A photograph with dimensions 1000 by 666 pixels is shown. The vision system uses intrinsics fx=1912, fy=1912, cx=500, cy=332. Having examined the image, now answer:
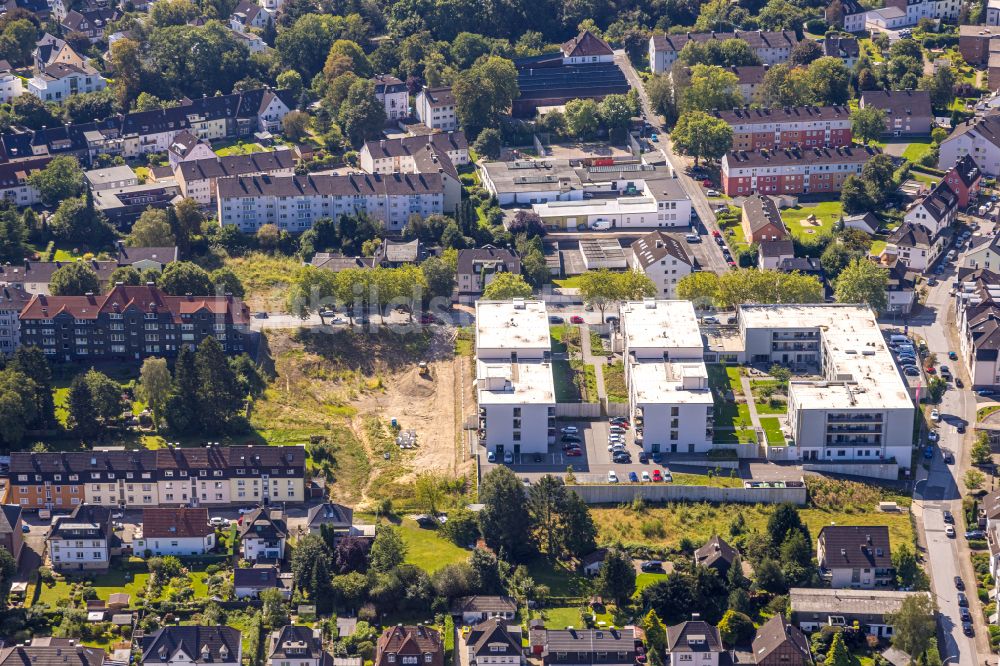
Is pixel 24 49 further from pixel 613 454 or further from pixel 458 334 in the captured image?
pixel 613 454

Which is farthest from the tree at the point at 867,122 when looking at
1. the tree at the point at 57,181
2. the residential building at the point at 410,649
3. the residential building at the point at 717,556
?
the residential building at the point at 410,649

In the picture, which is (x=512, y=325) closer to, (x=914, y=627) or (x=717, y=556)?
(x=717, y=556)

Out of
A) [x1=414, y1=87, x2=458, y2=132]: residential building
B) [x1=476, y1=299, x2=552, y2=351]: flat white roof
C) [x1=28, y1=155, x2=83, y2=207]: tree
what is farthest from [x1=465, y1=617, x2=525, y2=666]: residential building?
[x1=414, y1=87, x2=458, y2=132]: residential building

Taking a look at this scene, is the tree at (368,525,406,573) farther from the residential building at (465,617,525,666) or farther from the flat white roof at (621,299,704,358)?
the flat white roof at (621,299,704,358)

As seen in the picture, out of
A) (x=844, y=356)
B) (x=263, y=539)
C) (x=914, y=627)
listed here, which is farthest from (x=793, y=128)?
(x=263, y=539)

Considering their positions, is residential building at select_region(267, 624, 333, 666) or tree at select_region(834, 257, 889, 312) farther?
tree at select_region(834, 257, 889, 312)

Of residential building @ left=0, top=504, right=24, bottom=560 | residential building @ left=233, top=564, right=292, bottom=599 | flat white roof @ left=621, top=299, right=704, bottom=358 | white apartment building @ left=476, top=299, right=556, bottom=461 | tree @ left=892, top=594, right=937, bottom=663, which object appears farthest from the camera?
flat white roof @ left=621, top=299, right=704, bottom=358

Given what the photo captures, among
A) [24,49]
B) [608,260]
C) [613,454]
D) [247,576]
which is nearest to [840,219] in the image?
[608,260]

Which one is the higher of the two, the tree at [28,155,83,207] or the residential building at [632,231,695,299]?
the tree at [28,155,83,207]
